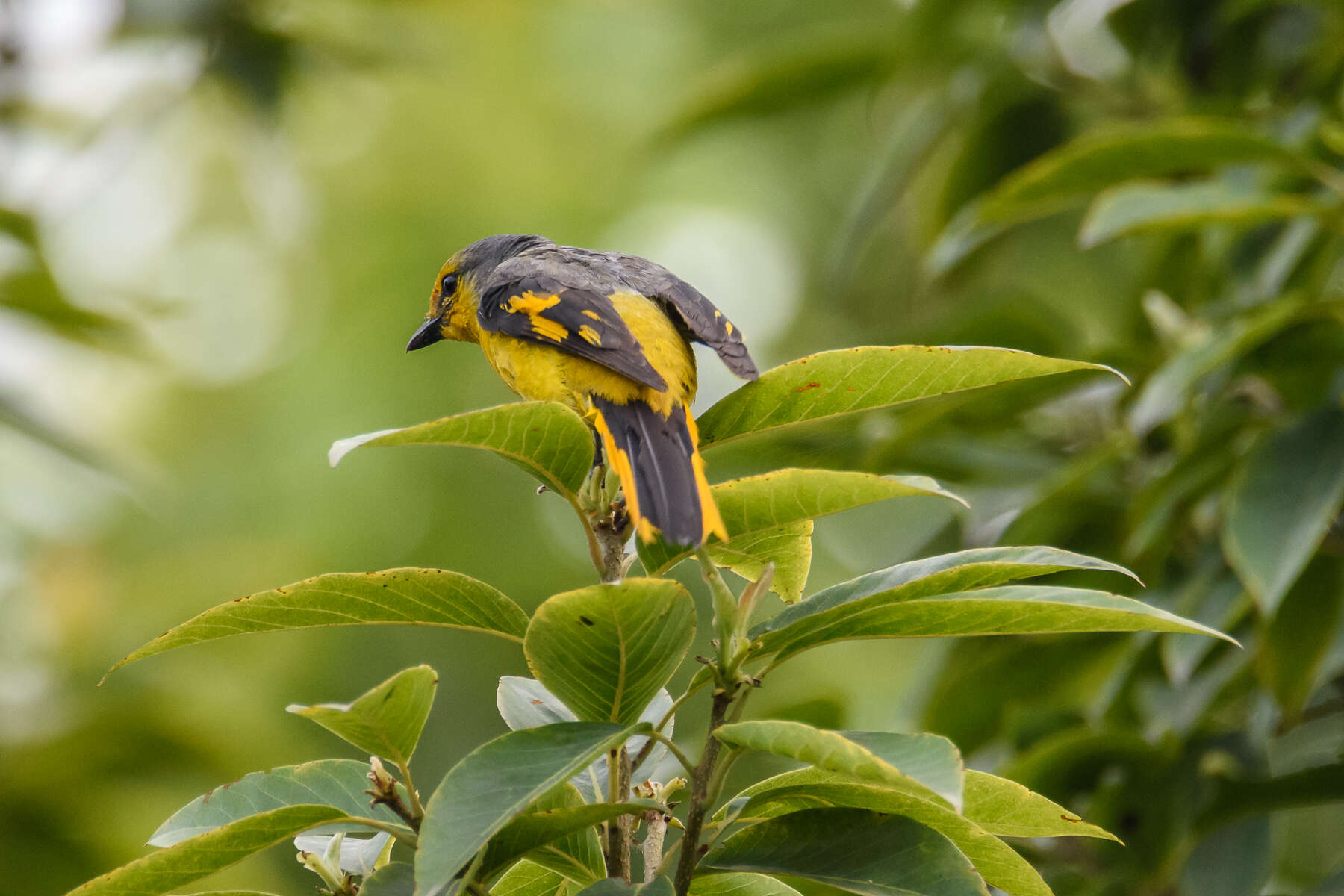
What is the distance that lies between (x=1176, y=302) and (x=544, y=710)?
2.44m

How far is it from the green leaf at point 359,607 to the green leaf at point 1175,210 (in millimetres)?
1608

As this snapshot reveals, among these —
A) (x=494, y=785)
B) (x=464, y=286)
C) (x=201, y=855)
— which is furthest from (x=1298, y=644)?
(x=201, y=855)

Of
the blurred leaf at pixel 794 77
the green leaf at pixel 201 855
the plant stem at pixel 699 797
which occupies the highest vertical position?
the blurred leaf at pixel 794 77

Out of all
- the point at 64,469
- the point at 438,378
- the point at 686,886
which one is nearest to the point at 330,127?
the point at 438,378

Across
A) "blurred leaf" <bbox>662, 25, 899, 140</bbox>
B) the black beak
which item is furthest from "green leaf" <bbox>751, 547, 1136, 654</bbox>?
"blurred leaf" <bbox>662, 25, 899, 140</bbox>

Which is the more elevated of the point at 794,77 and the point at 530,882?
the point at 794,77

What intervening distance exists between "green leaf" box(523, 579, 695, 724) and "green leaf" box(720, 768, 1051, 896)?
19cm

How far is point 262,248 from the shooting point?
9734 mm

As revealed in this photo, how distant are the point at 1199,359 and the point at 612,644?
1550 mm

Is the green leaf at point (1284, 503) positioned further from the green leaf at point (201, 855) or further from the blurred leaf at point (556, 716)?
the green leaf at point (201, 855)

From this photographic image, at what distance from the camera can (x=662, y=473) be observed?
1.44m

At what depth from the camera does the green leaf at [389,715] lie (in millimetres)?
1137

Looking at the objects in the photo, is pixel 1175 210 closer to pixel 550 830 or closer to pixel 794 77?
pixel 794 77

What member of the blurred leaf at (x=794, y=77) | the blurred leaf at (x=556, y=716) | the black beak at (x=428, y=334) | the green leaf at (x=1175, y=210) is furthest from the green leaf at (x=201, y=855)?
the blurred leaf at (x=794, y=77)
